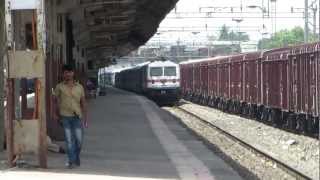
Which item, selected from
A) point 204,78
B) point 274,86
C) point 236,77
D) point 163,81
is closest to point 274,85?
point 274,86

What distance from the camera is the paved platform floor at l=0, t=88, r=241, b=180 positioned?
1220 cm

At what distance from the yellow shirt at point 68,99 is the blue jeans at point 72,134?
102 mm

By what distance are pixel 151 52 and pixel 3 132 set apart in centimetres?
9043

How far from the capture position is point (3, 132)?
1439cm

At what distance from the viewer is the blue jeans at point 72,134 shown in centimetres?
1260

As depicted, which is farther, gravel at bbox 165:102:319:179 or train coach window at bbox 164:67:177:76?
train coach window at bbox 164:67:177:76

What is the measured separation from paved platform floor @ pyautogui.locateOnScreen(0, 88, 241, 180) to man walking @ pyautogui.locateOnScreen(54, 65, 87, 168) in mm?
426

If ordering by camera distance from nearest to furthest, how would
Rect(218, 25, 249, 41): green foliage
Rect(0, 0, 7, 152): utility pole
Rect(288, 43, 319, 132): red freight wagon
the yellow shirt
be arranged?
1. the yellow shirt
2. Rect(0, 0, 7, 152): utility pole
3. Rect(288, 43, 319, 132): red freight wagon
4. Rect(218, 25, 249, 41): green foliage

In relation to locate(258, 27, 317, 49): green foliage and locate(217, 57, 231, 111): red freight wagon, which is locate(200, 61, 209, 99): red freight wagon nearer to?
locate(217, 57, 231, 111): red freight wagon

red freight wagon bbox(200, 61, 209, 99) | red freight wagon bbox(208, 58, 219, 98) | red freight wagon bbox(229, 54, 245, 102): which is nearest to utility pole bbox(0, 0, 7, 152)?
red freight wagon bbox(229, 54, 245, 102)

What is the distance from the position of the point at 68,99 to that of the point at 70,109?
6.3 inches

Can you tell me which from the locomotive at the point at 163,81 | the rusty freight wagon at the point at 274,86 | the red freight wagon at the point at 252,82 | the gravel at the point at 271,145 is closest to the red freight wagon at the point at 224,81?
the rusty freight wagon at the point at 274,86

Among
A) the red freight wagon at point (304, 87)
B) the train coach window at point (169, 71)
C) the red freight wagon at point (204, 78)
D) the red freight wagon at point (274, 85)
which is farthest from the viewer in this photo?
the train coach window at point (169, 71)

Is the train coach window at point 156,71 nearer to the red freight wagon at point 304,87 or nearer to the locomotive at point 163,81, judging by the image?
the locomotive at point 163,81
